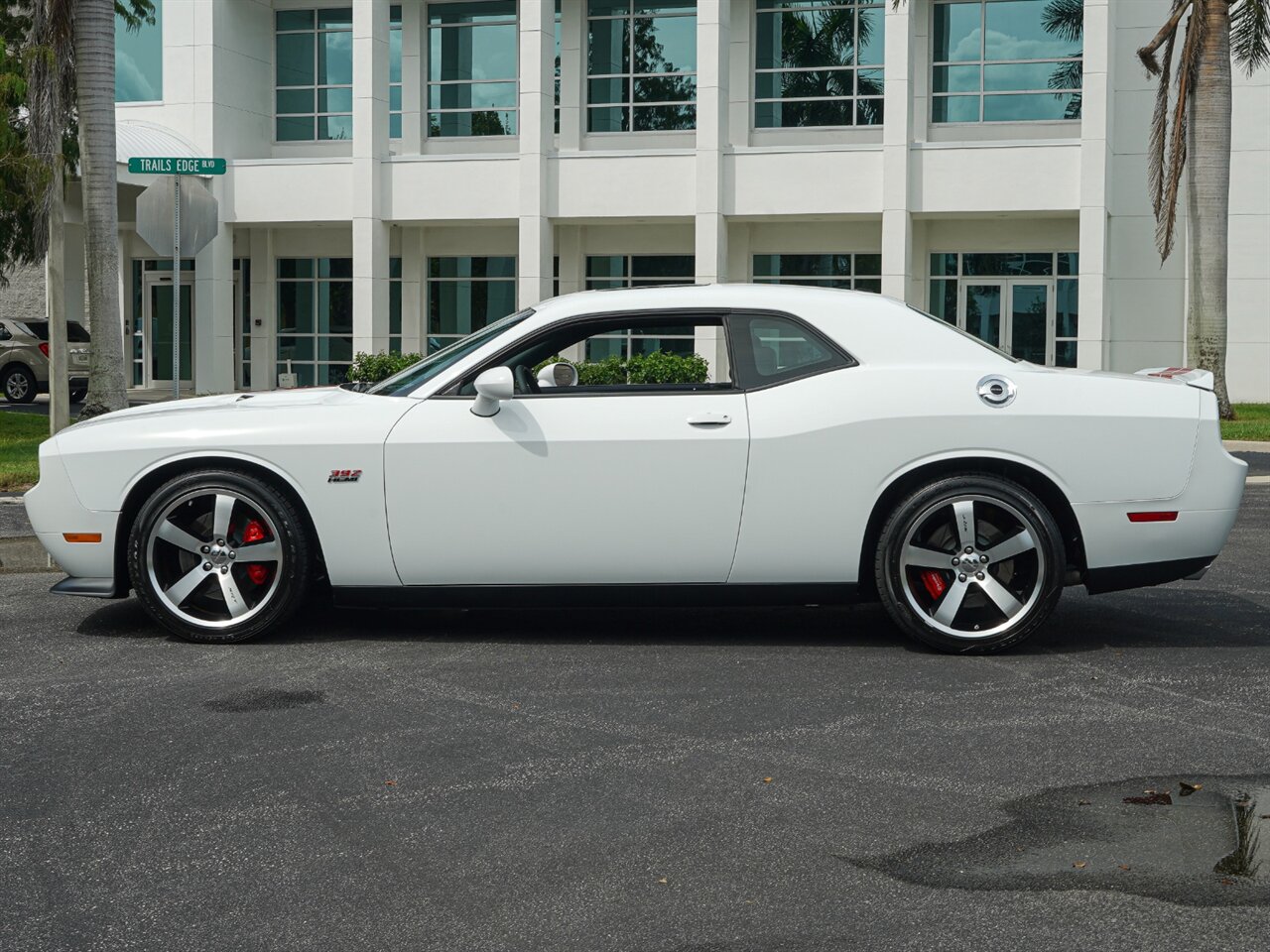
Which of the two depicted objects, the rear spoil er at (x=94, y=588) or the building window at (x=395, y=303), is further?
the building window at (x=395, y=303)

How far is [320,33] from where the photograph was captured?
36.8 meters

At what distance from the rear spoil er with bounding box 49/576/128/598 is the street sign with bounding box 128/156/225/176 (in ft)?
25.3

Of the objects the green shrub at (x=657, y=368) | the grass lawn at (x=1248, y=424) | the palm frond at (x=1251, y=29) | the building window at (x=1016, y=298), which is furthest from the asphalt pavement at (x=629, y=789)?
the building window at (x=1016, y=298)

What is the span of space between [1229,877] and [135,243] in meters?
36.4

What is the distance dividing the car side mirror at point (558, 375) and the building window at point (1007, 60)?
27736 millimetres

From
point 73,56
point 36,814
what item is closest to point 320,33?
point 73,56

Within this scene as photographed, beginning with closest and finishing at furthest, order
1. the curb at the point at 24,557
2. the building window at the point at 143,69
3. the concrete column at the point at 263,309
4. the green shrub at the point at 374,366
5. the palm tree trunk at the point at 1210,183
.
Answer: the curb at the point at 24,557, the palm tree trunk at the point at 1210,183, the green shrub at the point at 374,366, the building window at the point at 143,69, the concrete column at the point at 263,309

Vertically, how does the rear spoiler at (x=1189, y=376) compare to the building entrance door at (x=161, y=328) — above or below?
below

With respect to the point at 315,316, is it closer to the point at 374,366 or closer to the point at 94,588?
the point at 374,366

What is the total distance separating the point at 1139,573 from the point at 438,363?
317 centimetres

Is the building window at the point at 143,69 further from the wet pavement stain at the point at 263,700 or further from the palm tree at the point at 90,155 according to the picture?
the wet pavement stain at the point at 263,700

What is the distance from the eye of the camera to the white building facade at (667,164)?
104 feet

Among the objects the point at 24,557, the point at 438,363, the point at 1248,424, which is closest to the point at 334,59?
the point at 1248,424

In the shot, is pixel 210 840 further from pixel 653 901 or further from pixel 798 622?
pixel 798 622
